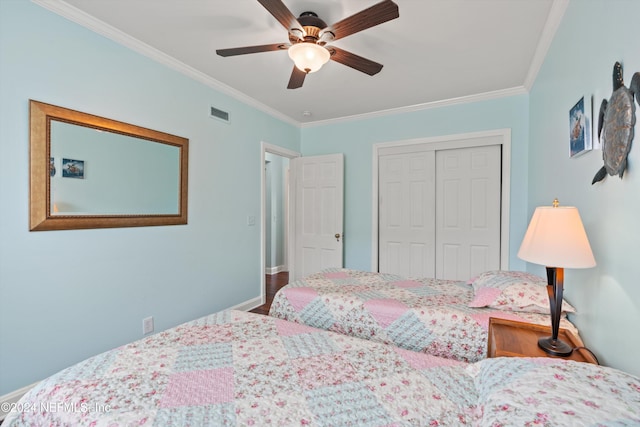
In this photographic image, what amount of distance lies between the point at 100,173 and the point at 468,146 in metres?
3.59

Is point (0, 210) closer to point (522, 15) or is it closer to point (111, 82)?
point (111, 82)

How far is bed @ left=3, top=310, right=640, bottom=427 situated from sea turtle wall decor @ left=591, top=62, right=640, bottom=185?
76cm

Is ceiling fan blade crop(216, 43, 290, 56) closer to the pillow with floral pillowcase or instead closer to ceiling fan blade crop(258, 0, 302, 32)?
ceiling fan blade crop(258, 0, 302, 32)

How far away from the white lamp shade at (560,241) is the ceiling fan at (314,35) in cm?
121

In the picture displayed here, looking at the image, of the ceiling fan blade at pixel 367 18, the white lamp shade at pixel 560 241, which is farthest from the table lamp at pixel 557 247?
the ceiling fan blade at pixel 367 18

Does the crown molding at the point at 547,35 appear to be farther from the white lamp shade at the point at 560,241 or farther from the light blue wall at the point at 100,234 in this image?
the light blue wall at the point at 100,234

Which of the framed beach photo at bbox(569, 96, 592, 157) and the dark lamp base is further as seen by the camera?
the framed beach photo at bbox(569, 96, 592, 157)

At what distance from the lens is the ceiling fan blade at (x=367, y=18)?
4.98 ft

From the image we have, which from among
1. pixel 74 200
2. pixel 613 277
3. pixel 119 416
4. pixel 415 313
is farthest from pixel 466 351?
pixel 74 200

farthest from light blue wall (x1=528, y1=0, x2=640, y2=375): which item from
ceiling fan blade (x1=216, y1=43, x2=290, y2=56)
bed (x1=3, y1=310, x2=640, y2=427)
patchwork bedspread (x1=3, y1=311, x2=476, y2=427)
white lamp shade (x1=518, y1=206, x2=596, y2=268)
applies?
ceiling fan blade (x1=216, y1=43, x2=290, y2=56)

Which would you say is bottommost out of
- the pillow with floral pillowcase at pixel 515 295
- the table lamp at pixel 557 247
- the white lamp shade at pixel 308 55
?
the pillow with floral pillowcase at pixel 515 295

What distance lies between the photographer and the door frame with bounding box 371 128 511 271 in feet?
10.9

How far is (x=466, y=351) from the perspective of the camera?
1.74 meters

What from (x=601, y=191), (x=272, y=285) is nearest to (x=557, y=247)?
(x=601, y=191)
